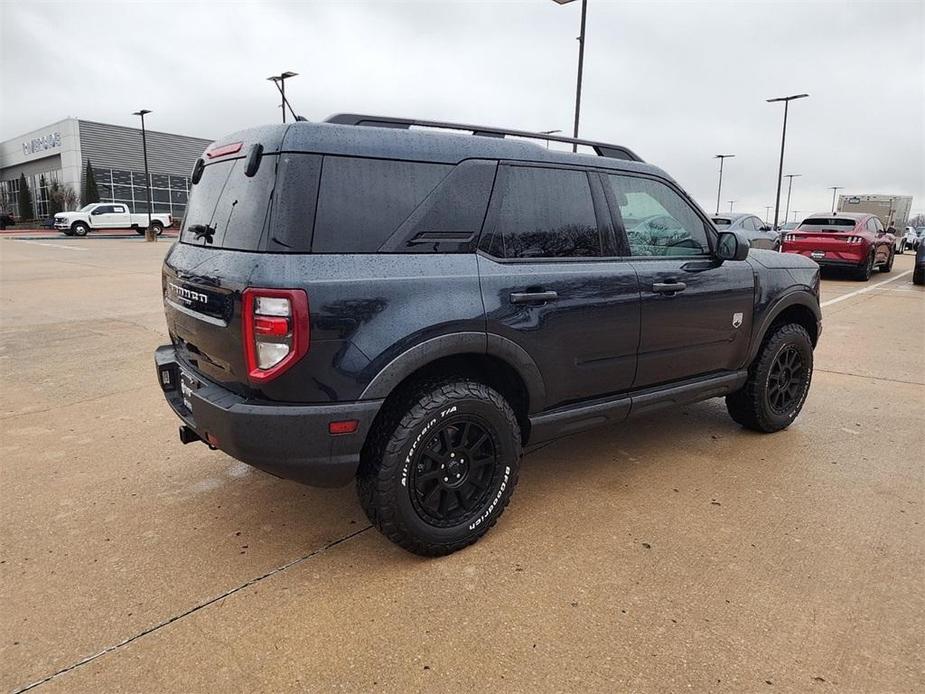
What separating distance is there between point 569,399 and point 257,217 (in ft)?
5.68

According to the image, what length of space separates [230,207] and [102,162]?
182 ft

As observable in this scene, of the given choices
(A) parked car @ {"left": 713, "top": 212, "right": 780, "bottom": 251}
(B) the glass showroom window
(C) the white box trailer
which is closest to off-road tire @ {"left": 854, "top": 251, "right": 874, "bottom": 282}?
(A) parked car @ {"left": 713, "top": 212, "right": 780, "bottom": 251}

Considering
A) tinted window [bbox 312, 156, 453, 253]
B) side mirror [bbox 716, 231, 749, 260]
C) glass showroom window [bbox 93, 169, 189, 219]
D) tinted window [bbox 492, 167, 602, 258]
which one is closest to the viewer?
tinted window [bbox 312, 156, 453, 253]

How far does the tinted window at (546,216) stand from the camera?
2980 mm

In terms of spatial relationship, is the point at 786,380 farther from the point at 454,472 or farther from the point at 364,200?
the point at 364,200

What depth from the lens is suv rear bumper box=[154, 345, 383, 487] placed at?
2420 millimetres

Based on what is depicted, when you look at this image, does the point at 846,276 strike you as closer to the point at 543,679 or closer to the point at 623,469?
the point at 623,469

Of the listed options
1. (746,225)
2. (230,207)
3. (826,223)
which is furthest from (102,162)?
(230,207)

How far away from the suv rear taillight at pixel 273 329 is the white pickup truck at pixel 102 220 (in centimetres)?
3583

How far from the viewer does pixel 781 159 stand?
33.8 m

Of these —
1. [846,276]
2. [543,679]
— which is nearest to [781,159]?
[846,276]

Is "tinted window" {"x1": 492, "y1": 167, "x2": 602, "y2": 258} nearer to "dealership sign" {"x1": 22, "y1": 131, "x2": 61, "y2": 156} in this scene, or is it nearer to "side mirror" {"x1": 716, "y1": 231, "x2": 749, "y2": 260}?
"side mirror" {"x1": 716, "y1": 231, "x2": 749, "y2": 260}

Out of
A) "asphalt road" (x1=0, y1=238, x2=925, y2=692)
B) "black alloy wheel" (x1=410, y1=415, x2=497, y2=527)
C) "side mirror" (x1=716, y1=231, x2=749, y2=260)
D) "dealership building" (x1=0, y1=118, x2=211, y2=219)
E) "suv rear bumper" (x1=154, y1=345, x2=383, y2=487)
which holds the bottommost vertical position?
"asphalt road" (x1=0, y1=238, x2=925, y2=692)

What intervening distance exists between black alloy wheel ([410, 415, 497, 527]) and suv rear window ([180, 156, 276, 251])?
111cm
